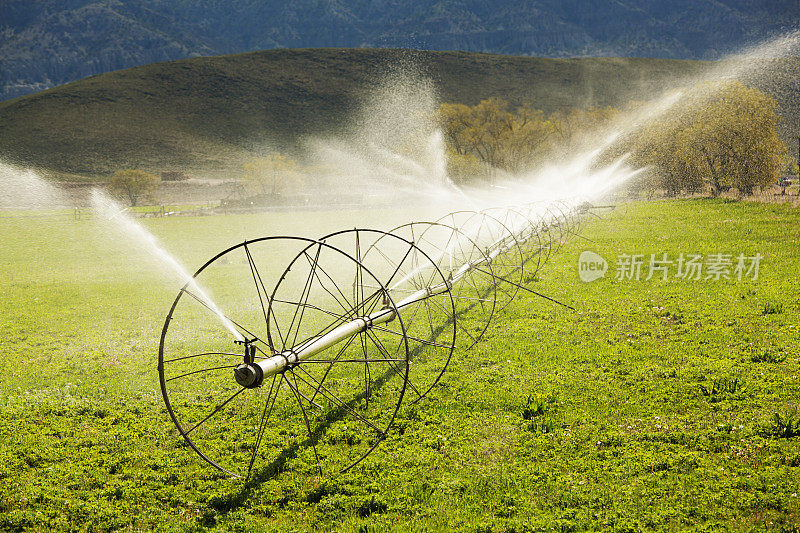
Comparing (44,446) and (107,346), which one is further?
(107,346)

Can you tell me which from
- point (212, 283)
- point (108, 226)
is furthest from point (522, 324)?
point (108, 226)

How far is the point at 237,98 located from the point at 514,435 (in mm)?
177024

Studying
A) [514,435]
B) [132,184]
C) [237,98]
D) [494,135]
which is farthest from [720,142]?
[237,98]

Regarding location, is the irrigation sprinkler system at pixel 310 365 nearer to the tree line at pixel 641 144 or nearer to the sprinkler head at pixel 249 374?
the sprinkler head at pixel 249 374

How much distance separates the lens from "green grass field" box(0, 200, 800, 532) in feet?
19.9

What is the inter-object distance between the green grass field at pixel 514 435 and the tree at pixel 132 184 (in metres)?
74.7

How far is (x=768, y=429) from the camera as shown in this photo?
7.36 meters

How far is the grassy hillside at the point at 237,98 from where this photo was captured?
133500 millimetres

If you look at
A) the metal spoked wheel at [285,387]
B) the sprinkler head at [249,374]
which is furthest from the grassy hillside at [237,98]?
the sprinkler head at [249,374]

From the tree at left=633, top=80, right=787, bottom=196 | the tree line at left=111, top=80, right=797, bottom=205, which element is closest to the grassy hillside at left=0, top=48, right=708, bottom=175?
the tree line at left=111, top=80, right=797, bottom=205

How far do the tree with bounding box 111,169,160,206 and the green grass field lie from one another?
2940 inches

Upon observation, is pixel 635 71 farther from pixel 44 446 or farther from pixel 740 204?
pixel 44 446

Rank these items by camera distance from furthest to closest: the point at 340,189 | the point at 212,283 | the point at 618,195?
the point at 340,189 < the point at 618,195 < the point at 212,283

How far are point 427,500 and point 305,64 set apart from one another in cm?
20257
